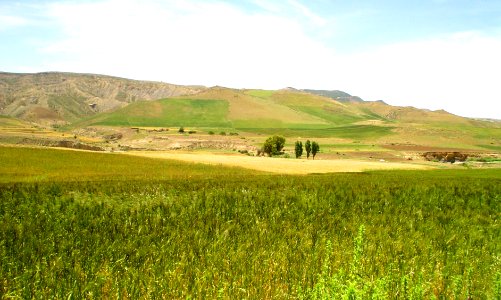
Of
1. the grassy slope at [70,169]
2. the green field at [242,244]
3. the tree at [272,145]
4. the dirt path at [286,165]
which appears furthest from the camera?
the tree at [272,145]

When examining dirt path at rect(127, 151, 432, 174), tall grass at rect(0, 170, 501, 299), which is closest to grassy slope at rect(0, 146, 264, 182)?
dirt path at rect(127, 151, 432, 174)

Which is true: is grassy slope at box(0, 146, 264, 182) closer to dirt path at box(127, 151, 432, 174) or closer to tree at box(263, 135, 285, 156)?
dirt path at box(127, 151, 432, 174)

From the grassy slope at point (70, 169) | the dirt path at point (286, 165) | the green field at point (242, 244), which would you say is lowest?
the dirt path at point (286, 165)

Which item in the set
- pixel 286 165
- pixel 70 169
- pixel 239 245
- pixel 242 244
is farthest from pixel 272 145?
pixel 242 244

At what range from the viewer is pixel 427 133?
198 m

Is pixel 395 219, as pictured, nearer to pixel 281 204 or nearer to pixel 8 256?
pixel 281 204

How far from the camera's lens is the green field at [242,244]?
27.6ft

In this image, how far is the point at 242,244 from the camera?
1150 centimetres

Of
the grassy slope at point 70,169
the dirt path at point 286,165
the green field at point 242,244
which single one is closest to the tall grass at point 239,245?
the green field at point 242,244

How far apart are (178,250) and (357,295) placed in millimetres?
6096

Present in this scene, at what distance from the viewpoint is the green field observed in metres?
8.42

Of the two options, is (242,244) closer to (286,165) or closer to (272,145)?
(286,165)

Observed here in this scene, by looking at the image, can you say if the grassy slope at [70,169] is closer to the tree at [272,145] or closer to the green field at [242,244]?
the green field at [242,244]

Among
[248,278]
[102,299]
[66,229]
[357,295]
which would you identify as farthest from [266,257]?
[66,229]
